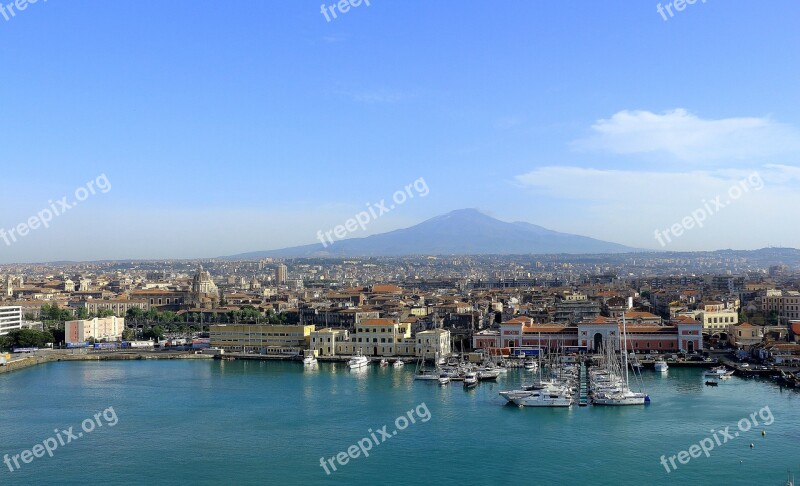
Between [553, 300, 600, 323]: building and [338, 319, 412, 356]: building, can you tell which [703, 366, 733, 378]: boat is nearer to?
[338, 319, 412, 356]: building

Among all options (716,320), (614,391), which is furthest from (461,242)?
(614,391)

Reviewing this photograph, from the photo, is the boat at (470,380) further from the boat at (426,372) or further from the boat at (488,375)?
the boat at (426,372)

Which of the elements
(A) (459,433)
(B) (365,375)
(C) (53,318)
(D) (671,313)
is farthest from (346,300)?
(A) (459,433)

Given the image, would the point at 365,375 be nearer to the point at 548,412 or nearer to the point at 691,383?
the point at 548,412

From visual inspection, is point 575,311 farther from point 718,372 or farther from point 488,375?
point 488,375

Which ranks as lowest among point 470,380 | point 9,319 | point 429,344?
point 470,380

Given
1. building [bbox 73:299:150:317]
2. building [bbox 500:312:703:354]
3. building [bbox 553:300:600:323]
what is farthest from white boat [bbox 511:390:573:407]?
building [bbox 73:299:150:317]

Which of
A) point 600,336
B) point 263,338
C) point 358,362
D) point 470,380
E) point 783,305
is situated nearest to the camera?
point 470,380
